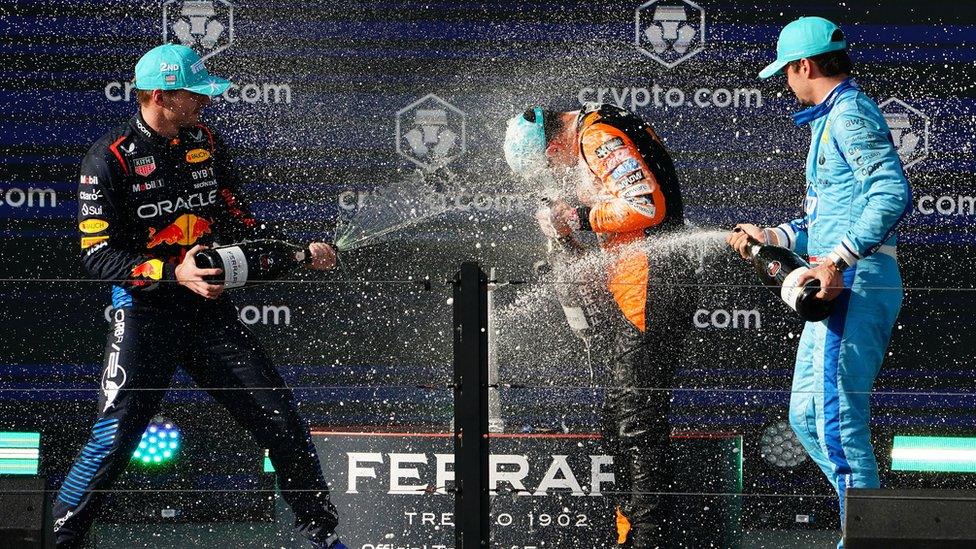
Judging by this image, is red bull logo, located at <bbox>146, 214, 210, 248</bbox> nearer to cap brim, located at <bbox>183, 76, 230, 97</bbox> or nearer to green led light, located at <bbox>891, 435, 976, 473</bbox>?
cap brim, located at <bbox>183, 76, 230, 97</bbox>

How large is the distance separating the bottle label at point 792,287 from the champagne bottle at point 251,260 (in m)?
1.55

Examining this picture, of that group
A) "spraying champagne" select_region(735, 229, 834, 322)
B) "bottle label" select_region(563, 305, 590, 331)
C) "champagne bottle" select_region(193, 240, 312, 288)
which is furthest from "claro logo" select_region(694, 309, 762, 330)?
"champagne bottle" select_region(193, 240, 312, 288)

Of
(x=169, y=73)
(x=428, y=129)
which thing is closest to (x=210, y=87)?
(x=169, y=73)

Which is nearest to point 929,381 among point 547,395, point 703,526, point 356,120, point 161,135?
point 703,526

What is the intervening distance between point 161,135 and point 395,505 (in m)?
1.61

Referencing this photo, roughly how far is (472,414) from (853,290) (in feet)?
4.01

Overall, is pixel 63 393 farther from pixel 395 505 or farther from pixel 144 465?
pixel 395 505

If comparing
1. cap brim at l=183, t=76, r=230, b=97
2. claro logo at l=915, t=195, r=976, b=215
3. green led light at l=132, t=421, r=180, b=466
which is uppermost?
cap brim at l=183, t=76, r=230, b=97

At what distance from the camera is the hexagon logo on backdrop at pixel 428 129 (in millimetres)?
5492

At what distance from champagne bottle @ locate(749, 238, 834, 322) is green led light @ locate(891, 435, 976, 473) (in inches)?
58.5

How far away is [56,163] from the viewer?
5.49 metres

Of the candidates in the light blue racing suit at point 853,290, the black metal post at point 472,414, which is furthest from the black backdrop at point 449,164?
the black metal post at point 472,414

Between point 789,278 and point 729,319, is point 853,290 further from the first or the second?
point 729,319

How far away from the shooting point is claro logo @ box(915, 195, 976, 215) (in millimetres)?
5434
